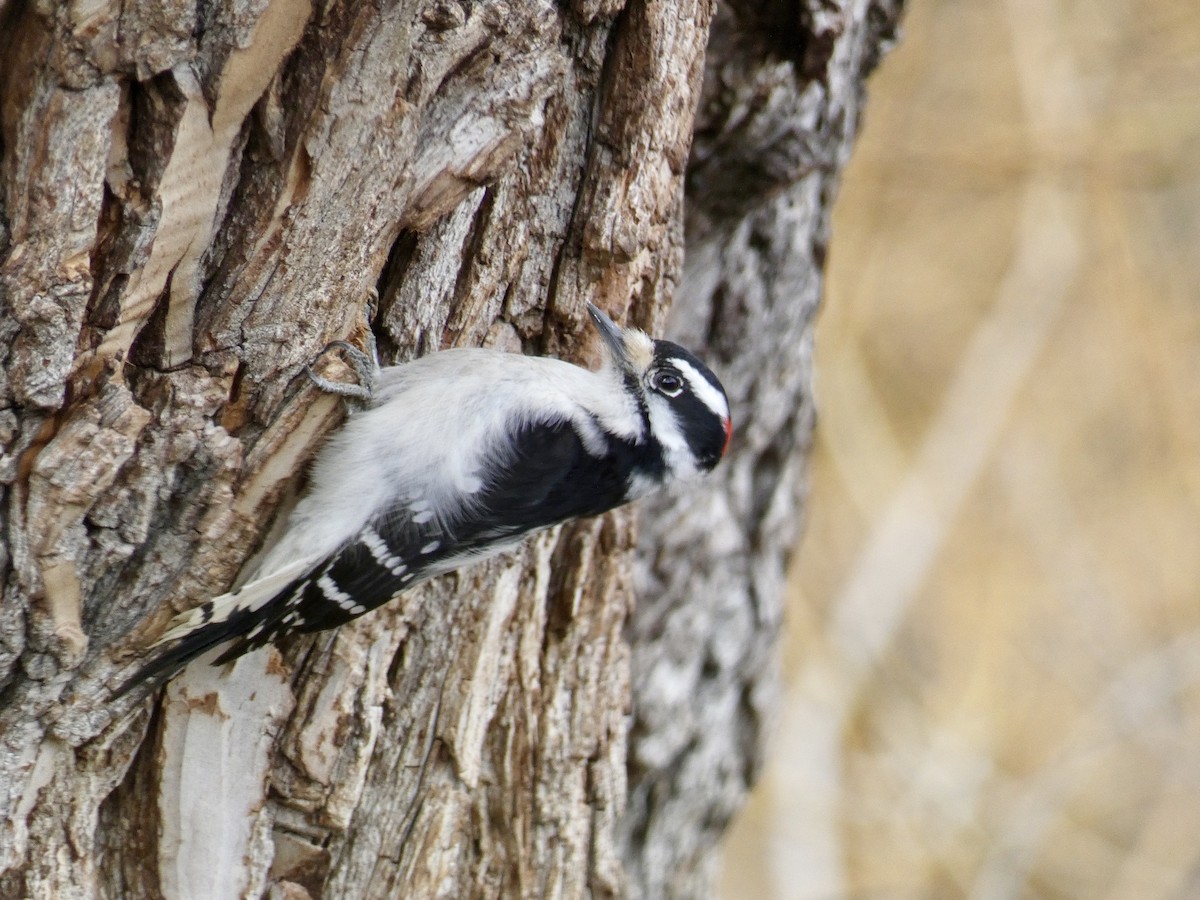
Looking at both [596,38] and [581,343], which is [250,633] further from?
[596,38]

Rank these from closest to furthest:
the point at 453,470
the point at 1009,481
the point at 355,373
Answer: the point at 355,373 → the point at 453,470 → the point at 1009,481

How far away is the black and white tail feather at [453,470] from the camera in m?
2.51

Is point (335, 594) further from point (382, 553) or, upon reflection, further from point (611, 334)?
point (611, 334)

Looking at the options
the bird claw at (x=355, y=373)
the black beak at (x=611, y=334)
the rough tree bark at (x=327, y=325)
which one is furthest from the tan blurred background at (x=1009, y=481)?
the bird claw at (x=355, y=373)

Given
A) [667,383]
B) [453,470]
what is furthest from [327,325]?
[667,383]

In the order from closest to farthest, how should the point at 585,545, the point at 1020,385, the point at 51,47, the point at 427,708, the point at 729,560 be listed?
the point at 51,47
the point at 427,708
the point at 585,545
the point at 729,560
the point at 1020,385

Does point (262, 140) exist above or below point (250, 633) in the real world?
above

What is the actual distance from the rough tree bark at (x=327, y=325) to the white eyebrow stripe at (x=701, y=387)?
0.19 metres

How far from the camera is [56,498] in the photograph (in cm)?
221

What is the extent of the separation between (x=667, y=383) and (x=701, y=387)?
0.09m

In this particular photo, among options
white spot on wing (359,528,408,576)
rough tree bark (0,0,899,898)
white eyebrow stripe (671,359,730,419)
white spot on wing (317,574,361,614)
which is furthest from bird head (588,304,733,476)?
white spot on wing (317,574,361,614)

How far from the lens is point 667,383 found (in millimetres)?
3100

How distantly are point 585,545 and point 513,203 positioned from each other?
0.98 meters

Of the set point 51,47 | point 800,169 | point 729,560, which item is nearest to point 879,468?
point 729,560
